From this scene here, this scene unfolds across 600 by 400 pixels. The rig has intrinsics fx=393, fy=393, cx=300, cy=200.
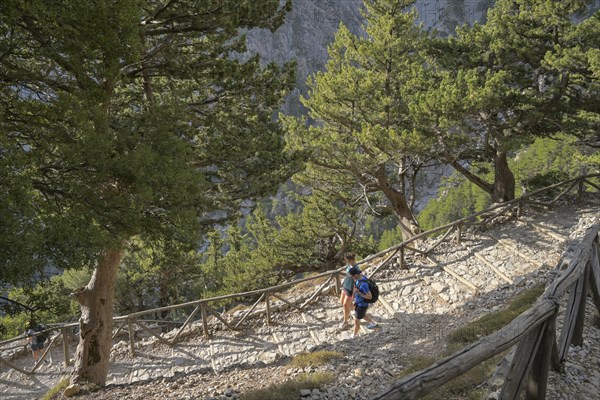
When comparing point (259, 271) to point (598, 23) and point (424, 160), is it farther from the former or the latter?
point (598, 23)

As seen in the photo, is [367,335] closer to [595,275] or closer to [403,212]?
[595,275]

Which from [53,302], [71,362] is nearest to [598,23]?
[53,302]

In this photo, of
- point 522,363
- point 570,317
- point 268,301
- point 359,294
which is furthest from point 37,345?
point 570,317

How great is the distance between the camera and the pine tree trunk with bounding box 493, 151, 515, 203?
17.0 metres

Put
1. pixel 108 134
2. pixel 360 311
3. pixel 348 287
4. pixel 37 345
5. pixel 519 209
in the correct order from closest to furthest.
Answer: pixel 108 134
pixel 360 311
pixel 348 287
pixel 37 345
pixel 519 209

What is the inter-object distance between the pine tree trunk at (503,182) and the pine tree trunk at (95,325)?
50.2ft

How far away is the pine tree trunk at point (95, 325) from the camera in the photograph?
29.2ft

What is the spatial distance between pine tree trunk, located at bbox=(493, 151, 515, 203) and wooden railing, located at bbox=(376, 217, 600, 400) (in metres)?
12.5

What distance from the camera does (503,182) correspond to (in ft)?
56.5

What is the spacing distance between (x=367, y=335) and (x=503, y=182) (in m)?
11.5

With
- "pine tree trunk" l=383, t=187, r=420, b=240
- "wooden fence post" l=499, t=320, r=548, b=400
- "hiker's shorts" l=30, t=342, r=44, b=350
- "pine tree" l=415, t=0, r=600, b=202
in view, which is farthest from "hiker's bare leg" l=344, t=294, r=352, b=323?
"hiker's shorts" l=30, t=342, r=44, b=350

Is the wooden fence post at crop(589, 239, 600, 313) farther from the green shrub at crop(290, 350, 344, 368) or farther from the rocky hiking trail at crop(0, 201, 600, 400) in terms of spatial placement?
the green shrub at crop(290, 350, 344, 368)

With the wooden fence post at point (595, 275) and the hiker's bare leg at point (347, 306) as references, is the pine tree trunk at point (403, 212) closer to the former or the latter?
the hiker's bare leg at point (347, 306)

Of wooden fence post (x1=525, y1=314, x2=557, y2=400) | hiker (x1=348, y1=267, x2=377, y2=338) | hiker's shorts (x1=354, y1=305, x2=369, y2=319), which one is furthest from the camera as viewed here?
hiker's shorts (x1=354, y1=305, x2=369, y2=319)
